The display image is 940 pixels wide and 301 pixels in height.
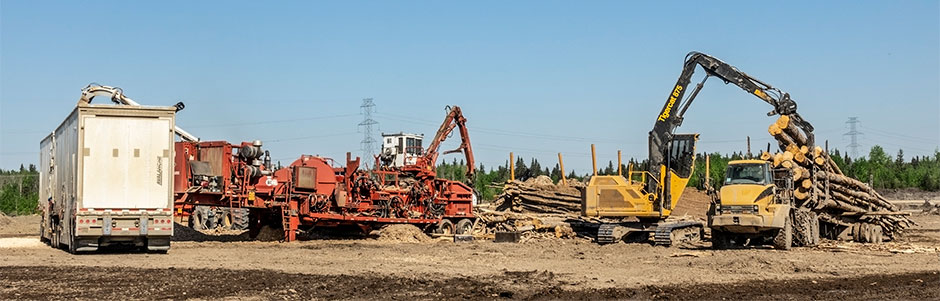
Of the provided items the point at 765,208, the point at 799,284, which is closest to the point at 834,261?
the point at 765,208

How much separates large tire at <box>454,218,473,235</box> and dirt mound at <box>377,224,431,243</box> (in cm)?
238

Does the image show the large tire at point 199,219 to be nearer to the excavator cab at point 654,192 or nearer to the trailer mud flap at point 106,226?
the trailer mud flap at point 106,226

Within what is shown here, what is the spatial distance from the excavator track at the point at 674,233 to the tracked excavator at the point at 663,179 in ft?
0.10

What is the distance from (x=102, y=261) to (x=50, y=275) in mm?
3632

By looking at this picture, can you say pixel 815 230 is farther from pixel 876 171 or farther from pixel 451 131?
pixel 876 171

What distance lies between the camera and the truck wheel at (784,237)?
25547 mm

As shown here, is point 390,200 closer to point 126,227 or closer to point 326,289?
point 126,227

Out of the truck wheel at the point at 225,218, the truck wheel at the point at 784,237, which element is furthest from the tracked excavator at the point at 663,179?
the truck wheel at the point at 225,218

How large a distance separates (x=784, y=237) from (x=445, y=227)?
41.0 ft

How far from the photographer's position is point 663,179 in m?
29.2

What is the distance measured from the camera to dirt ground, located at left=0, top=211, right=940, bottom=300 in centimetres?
1570

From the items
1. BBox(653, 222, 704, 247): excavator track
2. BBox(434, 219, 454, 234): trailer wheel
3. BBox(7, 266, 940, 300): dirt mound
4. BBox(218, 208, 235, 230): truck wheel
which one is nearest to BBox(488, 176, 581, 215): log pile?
BBox(434, 219, 454, 234): trailer wheel

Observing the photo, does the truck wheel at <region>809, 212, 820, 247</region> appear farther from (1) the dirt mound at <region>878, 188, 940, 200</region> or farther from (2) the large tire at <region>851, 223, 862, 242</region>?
(1) the dirt mound at <region>878, 188, 940, 200</region>

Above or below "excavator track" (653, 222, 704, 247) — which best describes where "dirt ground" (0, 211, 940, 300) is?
below
